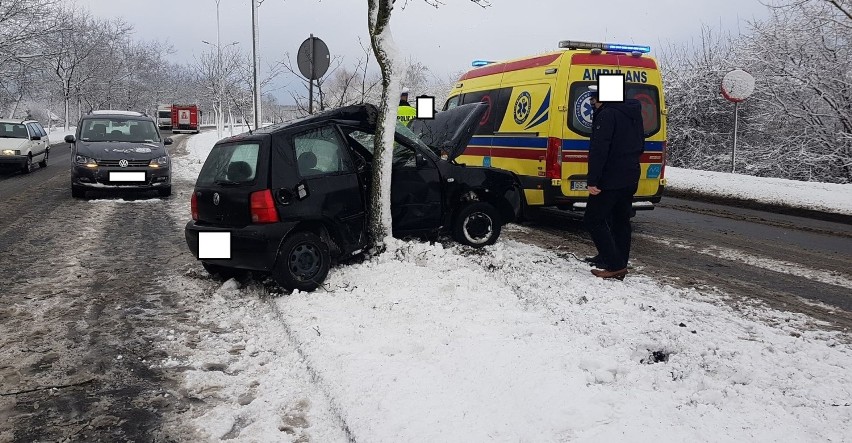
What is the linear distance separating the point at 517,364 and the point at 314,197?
2.57 meters

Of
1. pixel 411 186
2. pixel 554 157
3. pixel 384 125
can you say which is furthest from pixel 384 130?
pixel 554 157

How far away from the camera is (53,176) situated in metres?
16.0

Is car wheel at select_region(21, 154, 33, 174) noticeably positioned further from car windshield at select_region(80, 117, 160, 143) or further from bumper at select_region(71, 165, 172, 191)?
bumper at select_region(71, 165, 172, 191)

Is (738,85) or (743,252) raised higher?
(738,85)

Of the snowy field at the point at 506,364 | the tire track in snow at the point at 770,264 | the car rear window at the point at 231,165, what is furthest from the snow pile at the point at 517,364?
Answer: the tire track in snow at the point at 770,264

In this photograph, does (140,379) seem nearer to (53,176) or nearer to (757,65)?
(53,176)

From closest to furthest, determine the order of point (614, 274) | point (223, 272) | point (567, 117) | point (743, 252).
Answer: point (614, 274) → point (223, 272) → point (743, 252) → point (567, 117)

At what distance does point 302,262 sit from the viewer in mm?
5117

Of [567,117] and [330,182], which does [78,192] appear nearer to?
[330,182]

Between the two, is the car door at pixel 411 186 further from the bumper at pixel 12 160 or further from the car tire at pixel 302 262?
the bumper at pixel 12 160

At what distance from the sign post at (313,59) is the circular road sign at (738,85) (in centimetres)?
1093

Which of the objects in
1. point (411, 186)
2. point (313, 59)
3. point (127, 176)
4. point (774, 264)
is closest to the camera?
point (411, 186)

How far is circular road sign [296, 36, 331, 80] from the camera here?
8.71 meters

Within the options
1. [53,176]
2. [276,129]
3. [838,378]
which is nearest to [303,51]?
[276,129]
